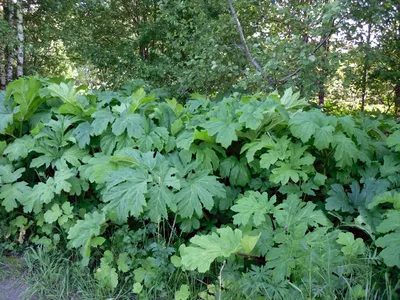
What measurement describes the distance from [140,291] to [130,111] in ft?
4.49

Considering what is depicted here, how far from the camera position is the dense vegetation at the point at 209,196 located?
6.17 ft

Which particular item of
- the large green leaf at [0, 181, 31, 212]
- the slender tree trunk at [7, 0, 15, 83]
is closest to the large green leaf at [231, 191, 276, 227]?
the large green leaf at [0, 181, 31, 212]

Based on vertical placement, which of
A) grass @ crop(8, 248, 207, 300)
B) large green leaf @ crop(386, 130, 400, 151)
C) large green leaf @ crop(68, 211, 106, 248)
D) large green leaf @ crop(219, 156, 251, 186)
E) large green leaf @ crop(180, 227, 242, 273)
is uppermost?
large green leaf @ crop(386, 130, 400, 151)

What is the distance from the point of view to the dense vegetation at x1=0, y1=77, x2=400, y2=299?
1880 mm

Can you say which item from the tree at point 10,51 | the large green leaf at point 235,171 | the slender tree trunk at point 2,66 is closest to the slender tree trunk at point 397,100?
the large green leaf at point 235,171

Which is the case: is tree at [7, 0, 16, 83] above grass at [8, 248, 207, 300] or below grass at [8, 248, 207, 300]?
above

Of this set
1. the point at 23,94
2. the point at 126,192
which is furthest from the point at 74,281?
the point at 23,94

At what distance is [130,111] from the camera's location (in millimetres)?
2725

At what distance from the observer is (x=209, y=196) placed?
7.13 ft

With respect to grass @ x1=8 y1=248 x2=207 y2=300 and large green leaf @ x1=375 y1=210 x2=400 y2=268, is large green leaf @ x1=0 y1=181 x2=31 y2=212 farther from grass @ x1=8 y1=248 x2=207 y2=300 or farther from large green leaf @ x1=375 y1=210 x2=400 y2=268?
large green leaf @ x1=375 y1=210 x2=400 y2=268

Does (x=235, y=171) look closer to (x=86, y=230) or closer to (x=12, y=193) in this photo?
(x=86, y=230)

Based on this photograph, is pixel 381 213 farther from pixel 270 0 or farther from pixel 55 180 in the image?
pixel 270 0

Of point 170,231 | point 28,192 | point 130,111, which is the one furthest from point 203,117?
point 28,192

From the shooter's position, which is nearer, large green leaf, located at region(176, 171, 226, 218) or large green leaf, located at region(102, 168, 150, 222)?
large green leaf, located at region(102, 168, 150, 222)
